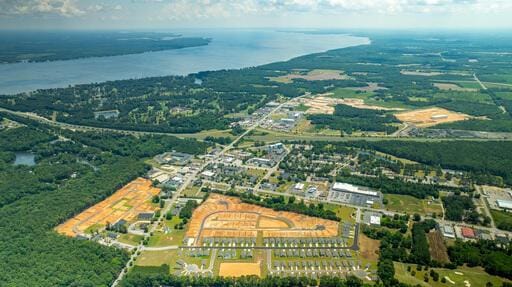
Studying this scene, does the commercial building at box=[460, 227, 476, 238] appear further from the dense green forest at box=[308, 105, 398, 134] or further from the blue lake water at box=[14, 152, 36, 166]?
the blue lake water at box=[14, 152, 36, 166]

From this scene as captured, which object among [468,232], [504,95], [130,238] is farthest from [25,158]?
[504,95]

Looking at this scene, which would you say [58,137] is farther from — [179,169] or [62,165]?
[179,169]

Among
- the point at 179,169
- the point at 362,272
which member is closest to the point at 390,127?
the point at 179,169

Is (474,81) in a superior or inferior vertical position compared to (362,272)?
superior

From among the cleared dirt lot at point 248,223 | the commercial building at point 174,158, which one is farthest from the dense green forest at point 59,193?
the cleared dirt lot at point 248,223

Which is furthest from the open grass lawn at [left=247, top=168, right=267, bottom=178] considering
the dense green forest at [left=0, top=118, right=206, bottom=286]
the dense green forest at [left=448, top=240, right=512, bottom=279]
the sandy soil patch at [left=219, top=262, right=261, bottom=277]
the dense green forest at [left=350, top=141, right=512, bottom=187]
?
the dense green forest at [left=448, top=240, right=512, bottom=279]

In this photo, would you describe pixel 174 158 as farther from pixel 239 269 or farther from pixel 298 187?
pixel 239 269
